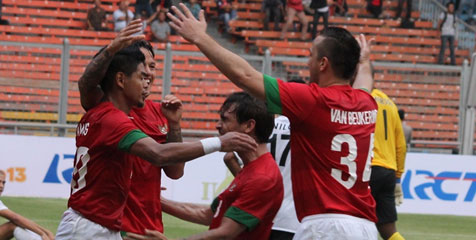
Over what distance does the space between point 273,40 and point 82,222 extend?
1930cm

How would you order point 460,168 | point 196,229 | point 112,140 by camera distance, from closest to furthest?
point 112,140
point 196,229
point 460,168

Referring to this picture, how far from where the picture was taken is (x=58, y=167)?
16.1 metres

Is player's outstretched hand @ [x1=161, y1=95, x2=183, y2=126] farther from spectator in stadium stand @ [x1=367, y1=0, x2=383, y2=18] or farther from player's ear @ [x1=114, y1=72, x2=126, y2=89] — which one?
spectator in stadium stand @ [x1=367, y1=0, x2=383, y2=18]

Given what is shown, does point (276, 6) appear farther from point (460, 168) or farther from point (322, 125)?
point (322, 125)

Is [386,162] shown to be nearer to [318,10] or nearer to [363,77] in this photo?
[363,77]

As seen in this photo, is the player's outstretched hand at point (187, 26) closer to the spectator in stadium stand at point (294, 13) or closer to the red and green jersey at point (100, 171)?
the red and green jersey at point (100, 171)

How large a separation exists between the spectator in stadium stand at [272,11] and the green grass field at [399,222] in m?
9.64

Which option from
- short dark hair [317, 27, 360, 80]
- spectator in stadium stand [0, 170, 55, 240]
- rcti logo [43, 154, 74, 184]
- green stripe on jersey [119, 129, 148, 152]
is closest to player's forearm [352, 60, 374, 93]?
short dark hair [317, 27, 360, 80]

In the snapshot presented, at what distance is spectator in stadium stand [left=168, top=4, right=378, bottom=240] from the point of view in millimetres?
5305

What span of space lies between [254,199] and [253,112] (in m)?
0.60

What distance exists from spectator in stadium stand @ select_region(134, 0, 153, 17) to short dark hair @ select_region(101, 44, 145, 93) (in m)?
17.8

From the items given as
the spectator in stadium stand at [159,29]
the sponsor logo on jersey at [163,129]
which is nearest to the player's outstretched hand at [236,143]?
the sponsor logo on jersey at [163,129]

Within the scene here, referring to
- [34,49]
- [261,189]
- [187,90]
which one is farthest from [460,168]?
[261,189]

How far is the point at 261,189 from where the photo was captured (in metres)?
5.62
